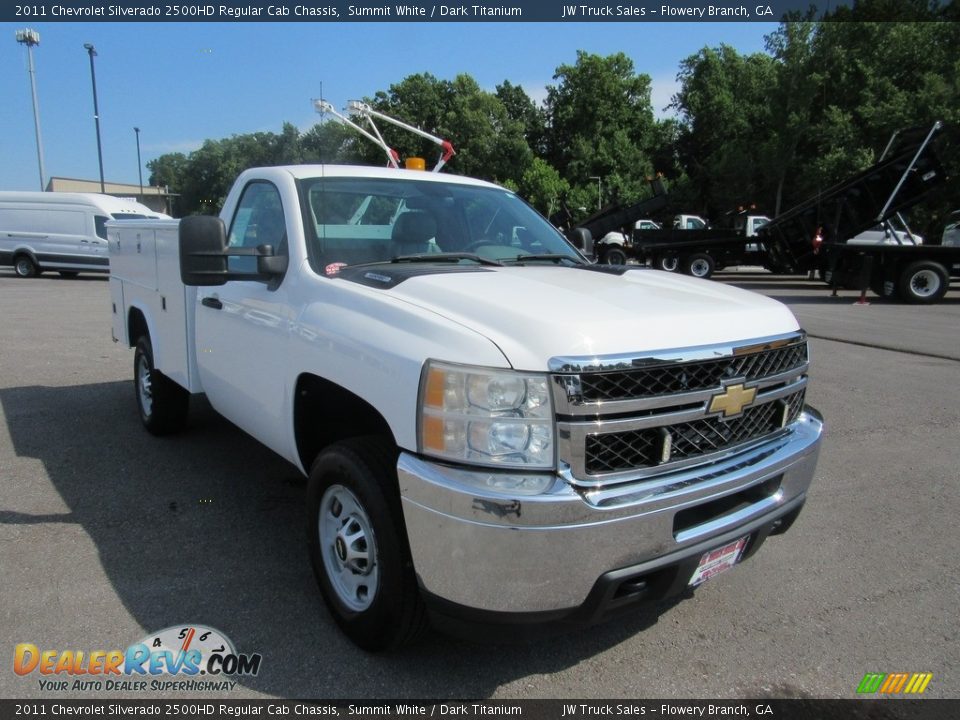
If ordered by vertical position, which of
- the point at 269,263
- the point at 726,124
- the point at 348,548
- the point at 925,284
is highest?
the point at 726,124

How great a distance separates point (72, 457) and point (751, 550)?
4484mm

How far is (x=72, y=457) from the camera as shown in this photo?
4793mm

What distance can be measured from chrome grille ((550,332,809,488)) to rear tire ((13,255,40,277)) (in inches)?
898

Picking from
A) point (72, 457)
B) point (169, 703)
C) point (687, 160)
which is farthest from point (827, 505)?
point (687, 160)

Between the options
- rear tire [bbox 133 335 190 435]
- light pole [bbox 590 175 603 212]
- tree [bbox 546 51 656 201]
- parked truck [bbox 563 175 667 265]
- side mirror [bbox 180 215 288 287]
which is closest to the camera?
side mirror [bbox 180 215 288 287]

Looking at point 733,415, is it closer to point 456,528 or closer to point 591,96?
point 456,528

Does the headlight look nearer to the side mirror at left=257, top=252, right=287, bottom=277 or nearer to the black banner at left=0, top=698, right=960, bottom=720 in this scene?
the black banner at left=0, top=698, right=960, bottom=720

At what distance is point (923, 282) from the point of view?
606 inches

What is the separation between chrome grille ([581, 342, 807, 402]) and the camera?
2123mm

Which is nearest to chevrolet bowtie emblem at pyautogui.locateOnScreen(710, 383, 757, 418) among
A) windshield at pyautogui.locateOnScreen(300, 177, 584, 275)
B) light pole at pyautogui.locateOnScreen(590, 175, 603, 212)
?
windshield at pyautogui.locateOnScreen(300, 177, 584, 275)

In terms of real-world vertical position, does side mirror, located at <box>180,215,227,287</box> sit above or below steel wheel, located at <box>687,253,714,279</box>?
above

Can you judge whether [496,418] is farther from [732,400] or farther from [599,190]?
[599,190]

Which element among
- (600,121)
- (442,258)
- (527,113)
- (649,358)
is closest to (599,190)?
(600,121)

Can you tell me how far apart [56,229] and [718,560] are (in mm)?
22321
